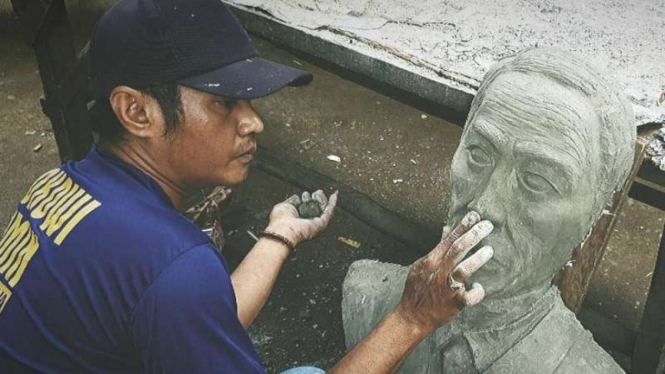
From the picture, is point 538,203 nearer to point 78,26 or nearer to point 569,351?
point 569,351

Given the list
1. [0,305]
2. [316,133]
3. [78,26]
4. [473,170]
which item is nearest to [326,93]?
[316,133]

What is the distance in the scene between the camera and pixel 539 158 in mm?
1918

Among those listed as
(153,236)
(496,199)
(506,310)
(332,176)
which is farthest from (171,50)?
(332,176)

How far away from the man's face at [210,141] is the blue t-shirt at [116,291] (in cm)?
12

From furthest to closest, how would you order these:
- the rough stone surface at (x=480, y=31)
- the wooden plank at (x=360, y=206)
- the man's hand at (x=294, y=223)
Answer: the wooden plank at (x=360, y=206), the rough stone surface at (x=480, y=31), the man's hand at (x=294, y=223)

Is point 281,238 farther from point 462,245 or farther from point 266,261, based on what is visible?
point 462,245

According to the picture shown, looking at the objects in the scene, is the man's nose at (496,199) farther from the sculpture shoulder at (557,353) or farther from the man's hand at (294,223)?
the man's hand at (294,223)

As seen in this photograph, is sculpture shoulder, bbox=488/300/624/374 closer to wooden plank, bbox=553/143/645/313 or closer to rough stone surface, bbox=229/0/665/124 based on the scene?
wooden plank, bbox=553/143/645/313

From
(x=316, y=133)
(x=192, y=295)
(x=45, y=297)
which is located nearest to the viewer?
(x=192, y=295)

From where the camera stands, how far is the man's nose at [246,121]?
6.51 ft

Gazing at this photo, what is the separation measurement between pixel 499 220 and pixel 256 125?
0.74 m

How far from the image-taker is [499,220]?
2.01 m

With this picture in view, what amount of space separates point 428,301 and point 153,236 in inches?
30.0

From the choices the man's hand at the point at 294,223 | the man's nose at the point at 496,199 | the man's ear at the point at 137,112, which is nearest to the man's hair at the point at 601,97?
the man's nose at the point at 496,199
